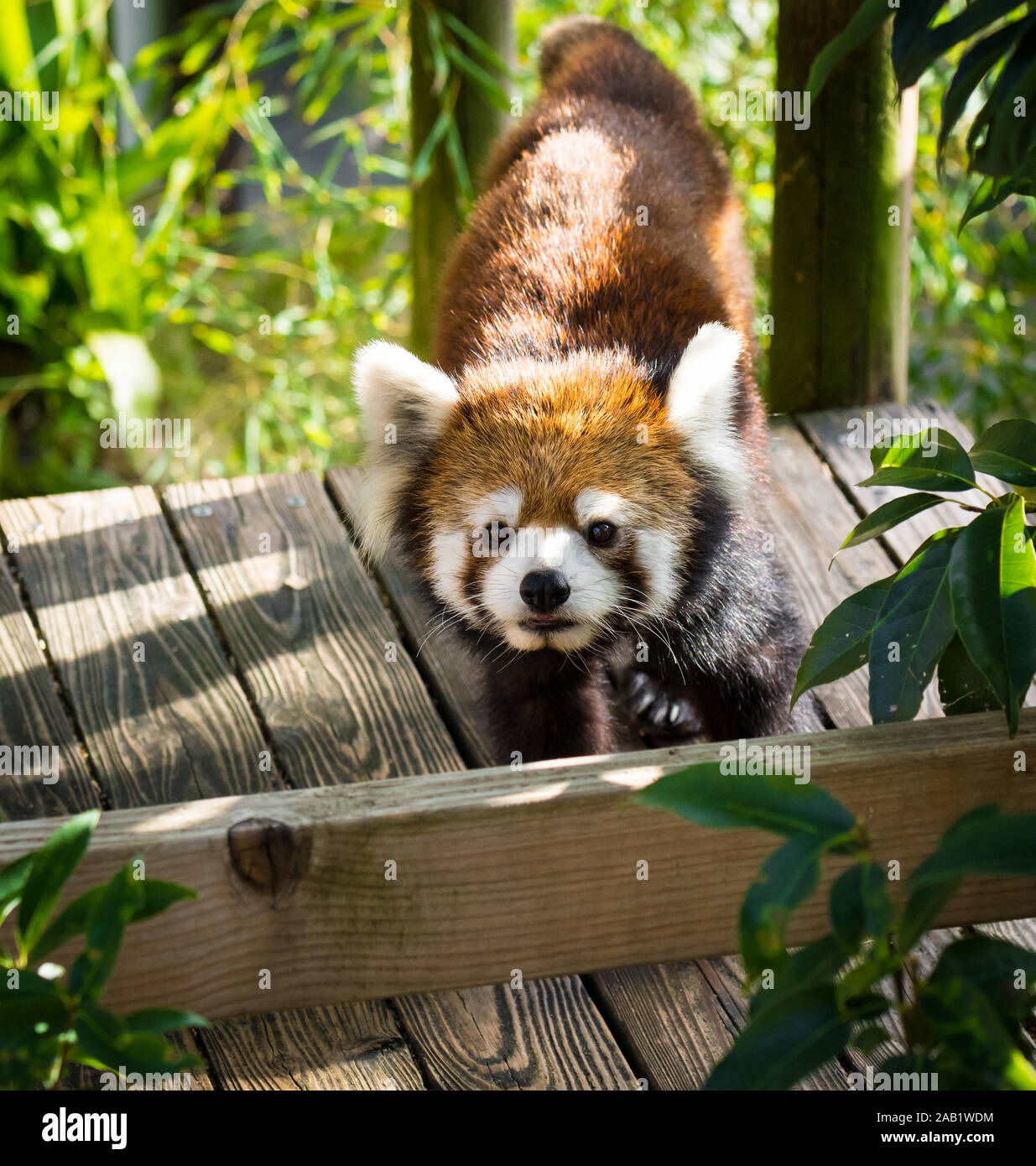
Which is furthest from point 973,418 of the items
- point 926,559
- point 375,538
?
point 926,559

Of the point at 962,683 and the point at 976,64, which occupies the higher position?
the point at 976,64

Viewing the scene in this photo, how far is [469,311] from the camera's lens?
8.12 feet

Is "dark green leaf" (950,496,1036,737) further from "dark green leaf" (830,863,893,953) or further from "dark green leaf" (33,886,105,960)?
"dark green leaf" (33,886,105,960)

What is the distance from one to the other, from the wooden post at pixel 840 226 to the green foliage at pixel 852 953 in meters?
2.19

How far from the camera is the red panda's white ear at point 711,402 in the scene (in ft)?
6.90

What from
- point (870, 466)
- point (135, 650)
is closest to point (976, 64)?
point (870, 466)

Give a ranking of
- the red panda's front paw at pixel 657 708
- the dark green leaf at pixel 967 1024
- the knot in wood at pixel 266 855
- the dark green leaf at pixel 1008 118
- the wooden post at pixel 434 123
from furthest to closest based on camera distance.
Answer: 1. the wooden post at pixel 434 123
2. the red panda's front paw at pixel 657 708
3. the knot in wood at pixel 266 855
4. the dark green leaf at pixel 1008 118
5. the dark green leaf at pixel 967 1024

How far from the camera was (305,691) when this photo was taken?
7.89ft

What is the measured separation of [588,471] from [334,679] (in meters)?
0.69

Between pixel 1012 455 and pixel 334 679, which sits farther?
pixel 334 679

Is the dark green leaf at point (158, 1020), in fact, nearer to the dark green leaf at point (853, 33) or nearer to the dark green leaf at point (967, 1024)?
the dark green leaf at point (967, 1024)

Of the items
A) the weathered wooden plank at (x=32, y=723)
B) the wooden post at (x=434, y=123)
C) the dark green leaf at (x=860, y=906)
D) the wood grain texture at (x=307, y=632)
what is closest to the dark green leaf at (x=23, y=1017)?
the dark green leaf at (x=860, y=906)

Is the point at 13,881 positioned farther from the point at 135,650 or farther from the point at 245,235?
the point at 245,235
